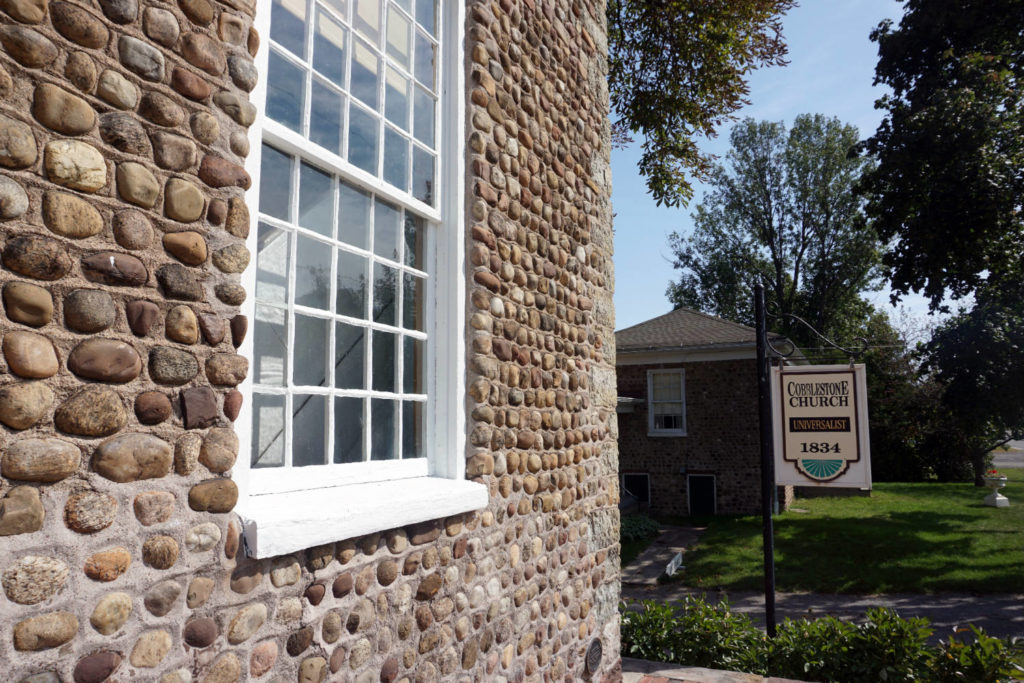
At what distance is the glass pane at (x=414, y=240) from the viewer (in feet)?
11.0

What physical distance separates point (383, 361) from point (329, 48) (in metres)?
1.34

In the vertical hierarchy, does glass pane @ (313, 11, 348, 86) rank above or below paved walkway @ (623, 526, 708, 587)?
above

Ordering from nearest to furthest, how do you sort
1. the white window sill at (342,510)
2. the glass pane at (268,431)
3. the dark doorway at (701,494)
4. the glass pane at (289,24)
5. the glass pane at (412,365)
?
the white window sill at (342,510), the glass pane at (268,431), the glass pane at (289,24), the glass pane at (412,365), the dark doorway at (701,494)

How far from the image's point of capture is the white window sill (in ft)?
7.01

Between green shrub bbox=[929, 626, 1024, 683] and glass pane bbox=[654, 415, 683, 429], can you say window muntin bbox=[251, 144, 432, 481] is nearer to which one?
green shrub bbox=[929, 626, 1024, 683]

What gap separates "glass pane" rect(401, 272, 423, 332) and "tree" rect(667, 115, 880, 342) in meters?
A: 30.9

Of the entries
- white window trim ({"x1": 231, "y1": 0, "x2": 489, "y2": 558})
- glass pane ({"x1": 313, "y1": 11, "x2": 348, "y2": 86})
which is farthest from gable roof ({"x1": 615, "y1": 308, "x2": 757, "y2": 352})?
glass pane ({"x1": 313, "y1": 11, "x2": 348, "y2": 86})

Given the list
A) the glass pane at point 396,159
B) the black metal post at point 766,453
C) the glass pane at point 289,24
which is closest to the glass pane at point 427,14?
the glass pane at point 396,159

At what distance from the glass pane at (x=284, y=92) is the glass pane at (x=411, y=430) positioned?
53.2 inches

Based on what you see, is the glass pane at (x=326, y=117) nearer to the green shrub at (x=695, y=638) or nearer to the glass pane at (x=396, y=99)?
the glass pane at (x=396, y=99)

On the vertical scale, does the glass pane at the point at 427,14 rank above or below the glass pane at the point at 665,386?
above

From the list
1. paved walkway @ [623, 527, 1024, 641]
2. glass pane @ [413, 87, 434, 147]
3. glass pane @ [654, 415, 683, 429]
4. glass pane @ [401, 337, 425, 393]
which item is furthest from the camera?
glass pane @ [654, 415, 683, 429]

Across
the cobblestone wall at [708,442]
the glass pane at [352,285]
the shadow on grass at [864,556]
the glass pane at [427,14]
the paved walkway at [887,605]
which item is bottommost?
the paved walkway at [887,605]

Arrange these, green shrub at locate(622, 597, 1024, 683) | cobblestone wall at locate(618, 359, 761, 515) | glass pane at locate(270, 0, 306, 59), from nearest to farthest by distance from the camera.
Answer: glass pane at locate(270, 0, 306, 59) < green shrub at locate(622, 597, 1024, 683) < cobblestone wall at locate(618, 359, 761, 515)
